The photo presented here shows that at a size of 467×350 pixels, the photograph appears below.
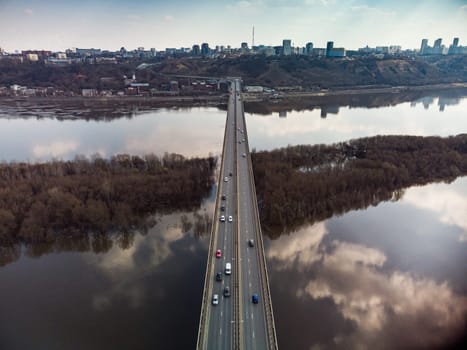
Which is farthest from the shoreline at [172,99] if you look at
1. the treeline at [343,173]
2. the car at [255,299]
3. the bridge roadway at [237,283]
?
the car at [255,299]

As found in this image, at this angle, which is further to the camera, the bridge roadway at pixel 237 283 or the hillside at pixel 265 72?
the hillside at pixel 265 72

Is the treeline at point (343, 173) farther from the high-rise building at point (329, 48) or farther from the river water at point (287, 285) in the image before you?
the high-rise building at point (329, 48)

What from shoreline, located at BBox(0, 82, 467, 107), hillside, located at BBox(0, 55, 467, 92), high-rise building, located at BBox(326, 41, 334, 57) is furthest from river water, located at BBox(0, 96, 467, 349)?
high-rise building, located at BBox(326, 41, 334, 57)

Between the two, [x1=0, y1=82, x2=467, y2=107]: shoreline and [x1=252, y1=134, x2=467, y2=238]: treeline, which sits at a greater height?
[x1=0, y1=82, x2=467, y2=107]: shoreline

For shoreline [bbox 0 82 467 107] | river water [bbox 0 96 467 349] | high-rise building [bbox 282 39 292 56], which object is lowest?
river water [bbox 0 96 467 349]

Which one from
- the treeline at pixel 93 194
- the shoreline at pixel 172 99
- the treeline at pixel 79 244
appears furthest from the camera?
the shoreline at pixel 172 99

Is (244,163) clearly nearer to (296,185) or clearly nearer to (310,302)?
(296,185)

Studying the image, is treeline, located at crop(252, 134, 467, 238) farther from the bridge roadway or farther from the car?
the car
